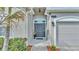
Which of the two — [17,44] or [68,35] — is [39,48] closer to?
[17,44]

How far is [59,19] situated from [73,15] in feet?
1.42

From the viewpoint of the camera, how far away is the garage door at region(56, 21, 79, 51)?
3.12 meters

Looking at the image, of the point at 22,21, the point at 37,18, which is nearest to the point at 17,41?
the point at 22,21

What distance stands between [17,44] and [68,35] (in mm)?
1075

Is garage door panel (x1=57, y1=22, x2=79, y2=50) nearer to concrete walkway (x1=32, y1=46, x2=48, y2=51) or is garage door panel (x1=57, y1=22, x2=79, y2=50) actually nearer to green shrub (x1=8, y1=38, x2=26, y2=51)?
concrete walkway (x1=32, y1=46, x2=48, y2=51)

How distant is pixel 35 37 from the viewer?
2.69m

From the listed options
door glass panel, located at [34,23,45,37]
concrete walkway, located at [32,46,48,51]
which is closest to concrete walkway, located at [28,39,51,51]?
concrete walkway, located at [32,46,48,51]

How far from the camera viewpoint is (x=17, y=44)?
2.68 meters

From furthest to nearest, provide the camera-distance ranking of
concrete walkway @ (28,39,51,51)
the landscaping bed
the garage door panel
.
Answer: the garage door panel, concrete walkway @ (28,39,51,51), the landscaping bed

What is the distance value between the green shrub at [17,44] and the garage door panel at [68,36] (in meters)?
0.76

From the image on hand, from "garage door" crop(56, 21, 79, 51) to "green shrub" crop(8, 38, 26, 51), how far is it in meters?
0.76

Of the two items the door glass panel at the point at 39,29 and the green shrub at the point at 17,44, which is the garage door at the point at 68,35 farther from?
the green shrub at the point at 17,44

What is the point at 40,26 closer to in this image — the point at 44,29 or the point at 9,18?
the point at 44,29

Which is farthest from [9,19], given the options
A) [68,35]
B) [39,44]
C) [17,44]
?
[68,35]
